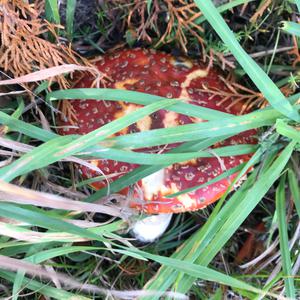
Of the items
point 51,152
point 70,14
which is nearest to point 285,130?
point 51,152

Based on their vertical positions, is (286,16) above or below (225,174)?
above

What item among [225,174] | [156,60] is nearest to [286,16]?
[156,60]

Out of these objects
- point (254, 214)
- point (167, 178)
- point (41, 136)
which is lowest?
point (254, 214)

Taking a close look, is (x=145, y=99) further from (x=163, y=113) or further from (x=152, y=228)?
(x=152, y=228)

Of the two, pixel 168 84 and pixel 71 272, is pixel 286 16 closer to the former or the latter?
pixel 168 84

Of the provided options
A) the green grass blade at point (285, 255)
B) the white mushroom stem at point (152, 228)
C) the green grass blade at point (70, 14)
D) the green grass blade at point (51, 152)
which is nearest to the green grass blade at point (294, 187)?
the green grass blade at point (285, 255)

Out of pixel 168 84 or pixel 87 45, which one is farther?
pixel 87 45

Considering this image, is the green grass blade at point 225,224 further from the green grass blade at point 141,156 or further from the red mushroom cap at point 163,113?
the green grass blade at point 141,156

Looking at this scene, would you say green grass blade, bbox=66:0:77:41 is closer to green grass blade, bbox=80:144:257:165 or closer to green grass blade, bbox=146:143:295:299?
green grass blade, bbox=80:144:257:165
